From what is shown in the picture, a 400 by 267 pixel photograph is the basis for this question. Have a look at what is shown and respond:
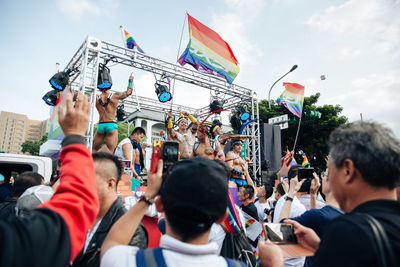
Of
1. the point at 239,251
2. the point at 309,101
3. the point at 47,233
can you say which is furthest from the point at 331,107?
the point at 47,233

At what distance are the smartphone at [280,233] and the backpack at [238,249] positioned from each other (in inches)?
19.5

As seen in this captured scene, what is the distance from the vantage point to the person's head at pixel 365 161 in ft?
3.06

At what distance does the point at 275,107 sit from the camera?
19.3 meters

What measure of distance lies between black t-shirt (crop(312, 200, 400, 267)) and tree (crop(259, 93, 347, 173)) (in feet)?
57.8

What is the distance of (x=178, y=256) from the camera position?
0.85 metres

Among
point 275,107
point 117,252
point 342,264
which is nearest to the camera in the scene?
point 342,264

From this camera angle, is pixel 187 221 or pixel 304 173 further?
pixel 304 173

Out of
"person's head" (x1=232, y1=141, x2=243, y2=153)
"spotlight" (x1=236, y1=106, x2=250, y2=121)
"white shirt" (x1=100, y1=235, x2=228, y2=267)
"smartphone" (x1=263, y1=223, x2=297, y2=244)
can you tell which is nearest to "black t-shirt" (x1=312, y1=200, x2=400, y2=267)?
"smartphone" (x1=263, y1=223, x2=297, y2=244)

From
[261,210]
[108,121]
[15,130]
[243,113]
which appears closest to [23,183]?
[108,121]

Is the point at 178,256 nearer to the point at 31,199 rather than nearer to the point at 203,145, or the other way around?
the point at 31,199

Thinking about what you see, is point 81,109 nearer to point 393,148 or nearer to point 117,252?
point 117,252

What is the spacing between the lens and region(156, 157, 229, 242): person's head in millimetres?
881

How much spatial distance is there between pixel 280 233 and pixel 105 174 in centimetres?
121

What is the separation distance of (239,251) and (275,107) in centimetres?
1893
